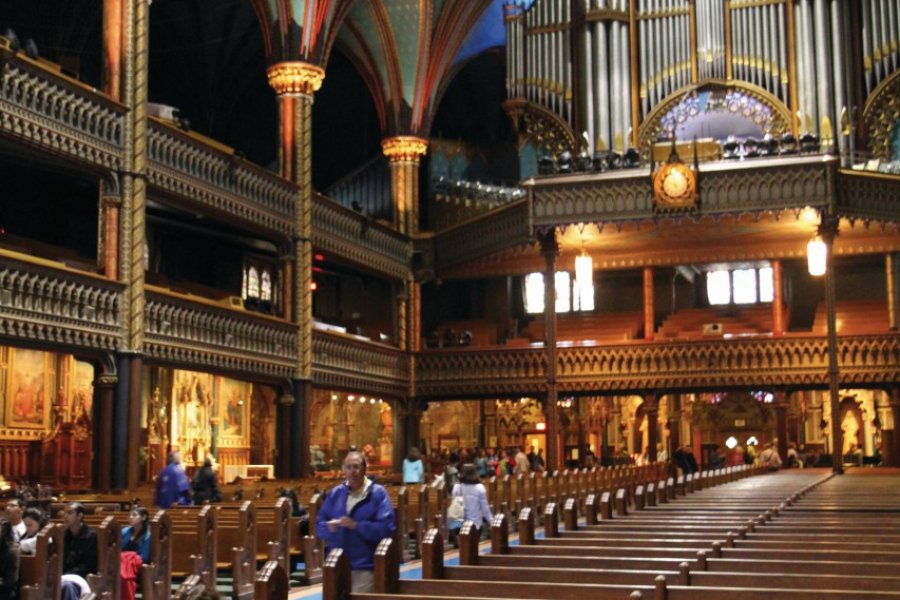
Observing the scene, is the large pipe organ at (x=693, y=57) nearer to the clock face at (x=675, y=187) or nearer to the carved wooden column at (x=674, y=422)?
the clock face at (x=675, y=187)

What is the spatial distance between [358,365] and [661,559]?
904 inches

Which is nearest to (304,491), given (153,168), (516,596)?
(153,168)

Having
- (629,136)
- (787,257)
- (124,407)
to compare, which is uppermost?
(629,136)

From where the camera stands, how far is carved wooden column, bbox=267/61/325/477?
27422mm

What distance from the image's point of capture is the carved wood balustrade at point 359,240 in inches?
1145

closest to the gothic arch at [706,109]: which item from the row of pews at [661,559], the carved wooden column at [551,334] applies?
the carved wooden column at [551,334]

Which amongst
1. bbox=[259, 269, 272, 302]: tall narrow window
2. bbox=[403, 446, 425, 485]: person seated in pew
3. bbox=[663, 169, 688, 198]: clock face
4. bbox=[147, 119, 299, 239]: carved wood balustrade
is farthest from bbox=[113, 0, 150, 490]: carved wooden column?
bbox=[259, 269, 272, 302]: tall narrow window

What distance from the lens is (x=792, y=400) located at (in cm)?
3528

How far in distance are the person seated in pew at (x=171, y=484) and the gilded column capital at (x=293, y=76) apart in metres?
14.0

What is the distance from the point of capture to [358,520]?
7.79 meters

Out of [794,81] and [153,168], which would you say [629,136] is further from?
[153,168]

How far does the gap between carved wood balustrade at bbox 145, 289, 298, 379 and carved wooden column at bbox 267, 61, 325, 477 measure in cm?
42

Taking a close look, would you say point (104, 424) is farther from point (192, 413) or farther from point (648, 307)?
point (648, 307)

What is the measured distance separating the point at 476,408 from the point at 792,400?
9541 mm
